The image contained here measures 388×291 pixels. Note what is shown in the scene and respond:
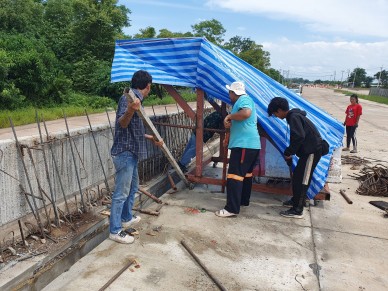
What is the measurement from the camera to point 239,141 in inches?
172

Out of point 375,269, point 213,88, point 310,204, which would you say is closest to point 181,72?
point 213,88

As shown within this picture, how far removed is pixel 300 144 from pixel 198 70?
167 cm

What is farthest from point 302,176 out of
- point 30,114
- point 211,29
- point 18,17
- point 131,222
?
point 211,29

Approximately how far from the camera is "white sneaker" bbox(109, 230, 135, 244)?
367 centimetres

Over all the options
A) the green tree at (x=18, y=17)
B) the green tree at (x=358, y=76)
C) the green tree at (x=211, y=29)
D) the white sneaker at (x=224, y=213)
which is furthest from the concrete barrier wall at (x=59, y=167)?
the green tree at (x=358, y=76)

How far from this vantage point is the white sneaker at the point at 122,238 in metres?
3.67

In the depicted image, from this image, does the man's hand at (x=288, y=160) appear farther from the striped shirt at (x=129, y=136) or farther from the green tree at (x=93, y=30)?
the green tree at (x=93, y=30)

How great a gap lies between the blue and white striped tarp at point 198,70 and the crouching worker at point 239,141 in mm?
327

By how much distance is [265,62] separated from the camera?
168ft

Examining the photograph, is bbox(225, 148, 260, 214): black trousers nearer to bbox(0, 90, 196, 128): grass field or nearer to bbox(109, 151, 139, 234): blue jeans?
bbox(109, 151, 139, 234): blue jeans

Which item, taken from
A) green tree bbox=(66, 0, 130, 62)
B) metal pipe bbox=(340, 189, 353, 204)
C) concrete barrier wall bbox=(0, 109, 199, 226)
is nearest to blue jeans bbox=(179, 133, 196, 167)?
concrete barrier wall bbox=(0, 109, 199, 226)

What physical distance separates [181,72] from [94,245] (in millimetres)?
2566

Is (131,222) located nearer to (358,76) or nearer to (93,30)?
(93,30)

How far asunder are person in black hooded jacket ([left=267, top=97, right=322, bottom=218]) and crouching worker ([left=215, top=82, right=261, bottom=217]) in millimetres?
360
